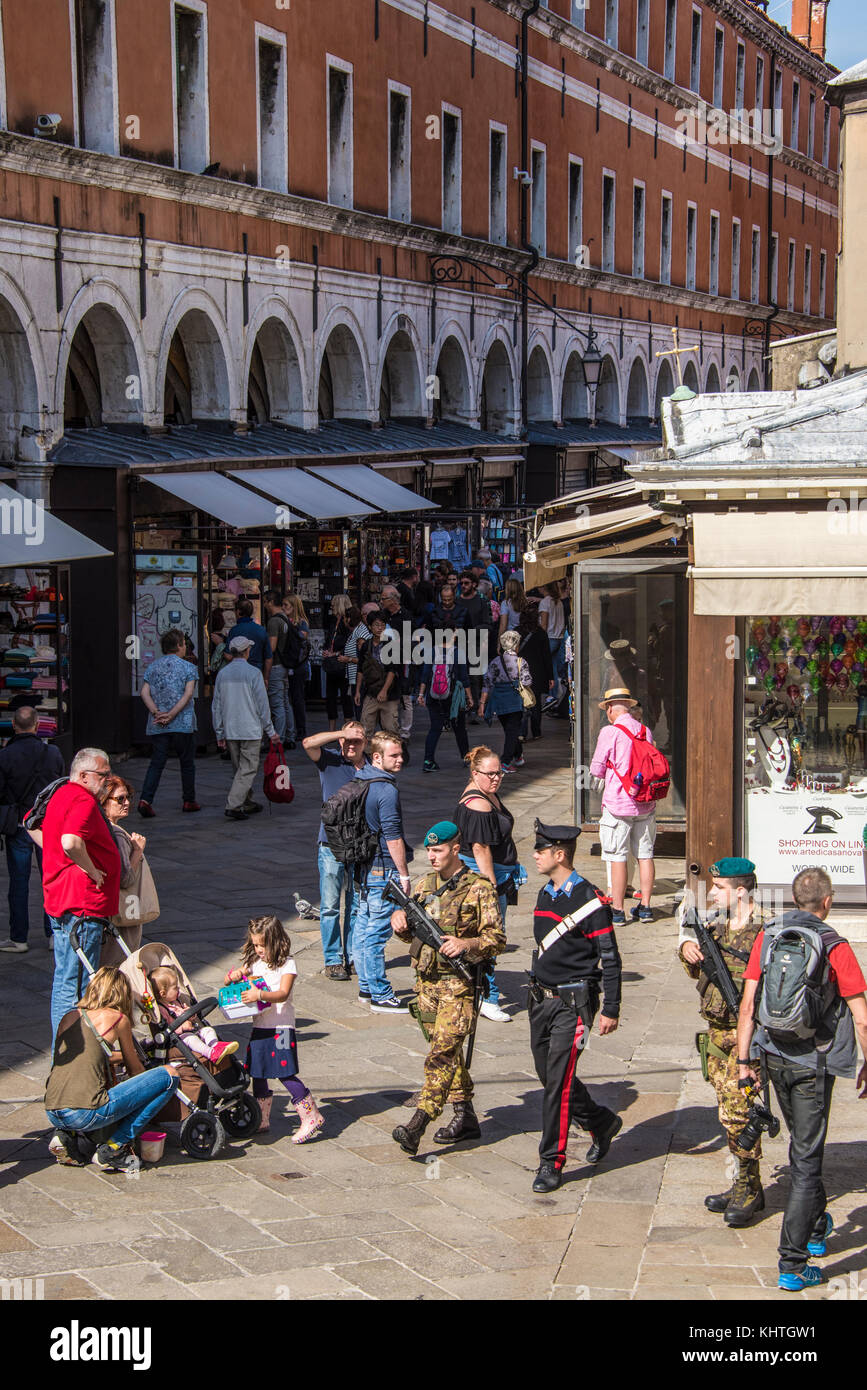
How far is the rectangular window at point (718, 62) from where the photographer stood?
4512 centimetres

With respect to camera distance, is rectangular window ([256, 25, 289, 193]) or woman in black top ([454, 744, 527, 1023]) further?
rectangular window ([256, 25, 289, 193])

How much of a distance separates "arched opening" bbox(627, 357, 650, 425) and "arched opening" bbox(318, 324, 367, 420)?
54.0ft

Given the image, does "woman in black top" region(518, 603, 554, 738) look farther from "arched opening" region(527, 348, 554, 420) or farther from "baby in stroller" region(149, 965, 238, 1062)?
"arched opening" region(527, 348, 554, 420)

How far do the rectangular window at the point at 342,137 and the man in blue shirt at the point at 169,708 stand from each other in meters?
12.0

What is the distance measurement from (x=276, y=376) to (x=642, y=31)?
20304 millimetres

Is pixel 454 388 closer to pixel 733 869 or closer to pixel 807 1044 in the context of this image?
pixel 733 869

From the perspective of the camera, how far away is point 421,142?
27109 millimetres

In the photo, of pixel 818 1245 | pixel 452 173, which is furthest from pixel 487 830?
pixel 452 173

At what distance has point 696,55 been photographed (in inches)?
1709

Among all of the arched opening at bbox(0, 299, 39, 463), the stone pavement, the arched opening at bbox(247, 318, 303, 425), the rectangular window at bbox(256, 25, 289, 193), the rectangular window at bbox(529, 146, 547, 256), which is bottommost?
the stone pavement

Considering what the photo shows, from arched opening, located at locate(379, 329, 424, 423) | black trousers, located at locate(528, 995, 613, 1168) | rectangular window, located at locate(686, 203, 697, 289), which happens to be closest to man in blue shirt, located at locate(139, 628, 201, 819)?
black trousers, located at locate(528, 995, 613, 1168)

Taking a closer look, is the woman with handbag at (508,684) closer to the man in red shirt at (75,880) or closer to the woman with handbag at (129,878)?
the woman with handbag at (129,878)

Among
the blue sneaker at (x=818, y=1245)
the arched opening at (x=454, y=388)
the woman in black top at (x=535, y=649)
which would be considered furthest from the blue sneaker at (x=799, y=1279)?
the arched opening at (x=454, y=388)

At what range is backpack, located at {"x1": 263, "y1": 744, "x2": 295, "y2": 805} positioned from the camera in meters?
14.5
